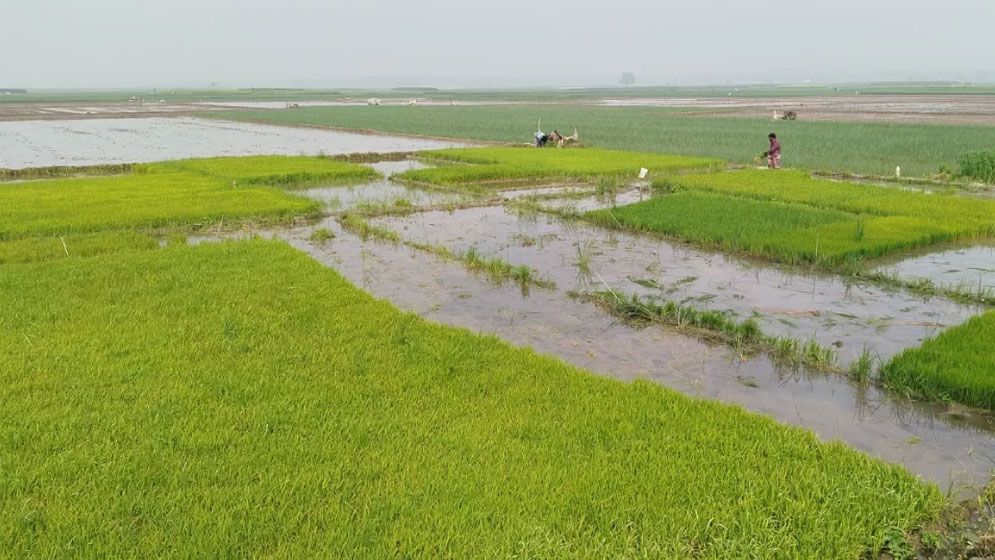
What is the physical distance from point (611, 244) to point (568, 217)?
1.98 metres

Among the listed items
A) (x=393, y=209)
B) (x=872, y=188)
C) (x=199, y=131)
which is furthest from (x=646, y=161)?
(x=199, y=131)

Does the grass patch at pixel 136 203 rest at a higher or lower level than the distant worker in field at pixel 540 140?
lower

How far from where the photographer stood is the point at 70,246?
8.59m

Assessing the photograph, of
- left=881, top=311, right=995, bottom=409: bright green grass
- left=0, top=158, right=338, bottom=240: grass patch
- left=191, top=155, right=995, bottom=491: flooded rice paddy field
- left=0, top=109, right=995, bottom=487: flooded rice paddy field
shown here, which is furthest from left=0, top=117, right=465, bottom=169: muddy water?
left=881, top=311, right=995, bottom=409: bright green grass

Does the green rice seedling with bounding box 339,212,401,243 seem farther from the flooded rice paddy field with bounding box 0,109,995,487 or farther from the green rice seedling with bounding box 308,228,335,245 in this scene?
the green rice seedling with bounding box 308,228,335,245

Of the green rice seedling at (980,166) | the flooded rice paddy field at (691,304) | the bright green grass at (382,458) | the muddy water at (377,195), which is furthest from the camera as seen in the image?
the green rice seedling at (980,166)

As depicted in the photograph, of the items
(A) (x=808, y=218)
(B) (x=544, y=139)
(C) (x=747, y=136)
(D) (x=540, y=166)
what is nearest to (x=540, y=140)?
(B) (x=544, y=139)

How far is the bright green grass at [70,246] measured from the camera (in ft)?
27.0

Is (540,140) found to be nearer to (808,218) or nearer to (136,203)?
(808,218)

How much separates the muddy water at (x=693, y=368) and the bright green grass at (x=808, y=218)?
9.83 feet

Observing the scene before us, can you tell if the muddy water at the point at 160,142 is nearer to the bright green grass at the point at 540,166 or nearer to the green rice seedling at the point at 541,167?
the bright green grass at the point at 540,166

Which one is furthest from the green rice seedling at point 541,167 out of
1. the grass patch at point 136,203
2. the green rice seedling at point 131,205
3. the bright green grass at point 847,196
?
the green rice seedling at point 131,205

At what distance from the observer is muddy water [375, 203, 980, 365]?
625cm

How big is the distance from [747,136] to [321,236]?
19006 millimetres
